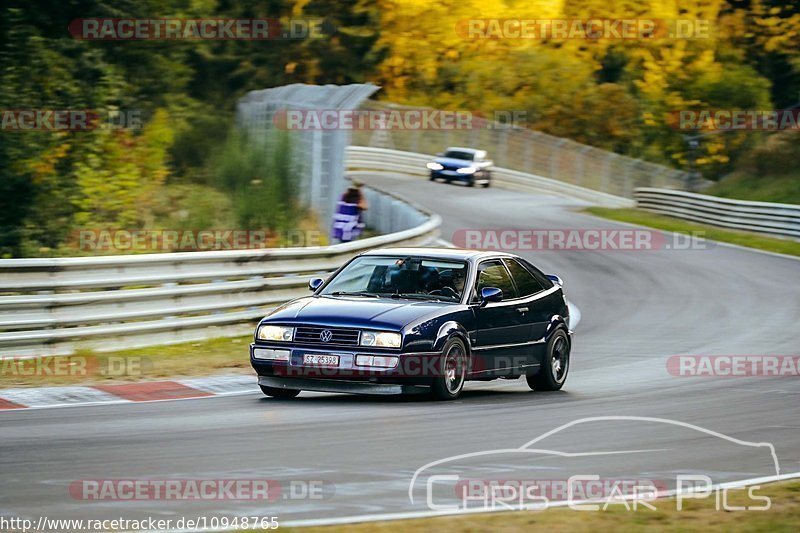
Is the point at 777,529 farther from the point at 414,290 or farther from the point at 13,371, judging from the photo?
the point at 13,371

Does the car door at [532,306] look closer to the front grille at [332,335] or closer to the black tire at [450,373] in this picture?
the black tire at [450,373]

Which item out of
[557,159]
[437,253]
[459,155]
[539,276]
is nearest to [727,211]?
[459,155]

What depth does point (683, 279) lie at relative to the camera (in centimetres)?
2548

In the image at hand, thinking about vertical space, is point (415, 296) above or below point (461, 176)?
above

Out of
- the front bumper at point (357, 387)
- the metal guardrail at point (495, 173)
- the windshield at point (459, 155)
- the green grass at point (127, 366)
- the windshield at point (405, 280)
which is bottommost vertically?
the metal guardrail at point (495, 173)

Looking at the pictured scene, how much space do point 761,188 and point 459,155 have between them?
12959 millimetres

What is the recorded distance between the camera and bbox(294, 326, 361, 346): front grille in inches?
439

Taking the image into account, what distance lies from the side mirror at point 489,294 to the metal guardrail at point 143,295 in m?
4.10

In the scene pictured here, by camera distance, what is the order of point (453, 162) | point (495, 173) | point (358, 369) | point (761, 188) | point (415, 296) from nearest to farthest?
point (358, 369) < point (415, 296) < point (761, 188) < point (453, 162) < point (495, 173)

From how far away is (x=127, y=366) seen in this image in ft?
43.7

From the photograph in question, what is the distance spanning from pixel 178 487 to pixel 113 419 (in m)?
2.86

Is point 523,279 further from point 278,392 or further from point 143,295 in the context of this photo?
point 143,295

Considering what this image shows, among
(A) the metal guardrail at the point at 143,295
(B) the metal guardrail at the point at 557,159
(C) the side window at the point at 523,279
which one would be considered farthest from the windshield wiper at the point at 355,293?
(B) the metal guardrail at the point at 557,159

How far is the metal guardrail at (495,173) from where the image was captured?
181 ft
